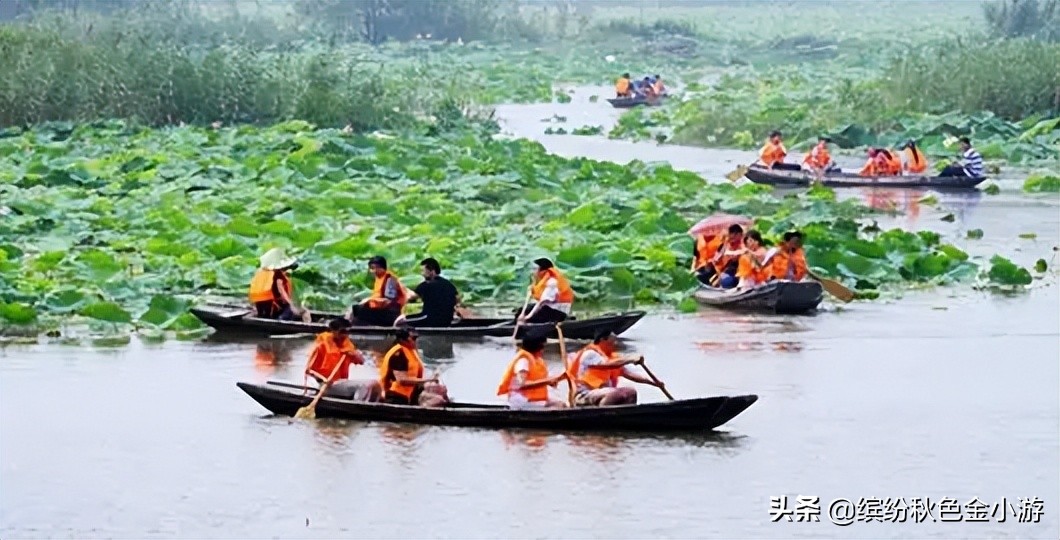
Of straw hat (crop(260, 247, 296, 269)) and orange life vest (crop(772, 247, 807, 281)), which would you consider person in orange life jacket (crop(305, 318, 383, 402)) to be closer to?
straw hat (crop(260, 247, 296, 269))

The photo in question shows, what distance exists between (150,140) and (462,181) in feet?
19.8

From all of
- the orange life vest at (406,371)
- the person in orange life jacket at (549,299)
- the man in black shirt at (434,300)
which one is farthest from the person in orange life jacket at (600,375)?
the man in black shirt at (434,300)

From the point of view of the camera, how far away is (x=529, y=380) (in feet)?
47.5

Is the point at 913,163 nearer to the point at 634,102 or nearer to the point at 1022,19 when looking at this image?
the point at 634,102

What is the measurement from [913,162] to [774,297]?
12.5 m

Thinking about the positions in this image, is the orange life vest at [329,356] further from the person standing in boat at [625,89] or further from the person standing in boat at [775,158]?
the person standing in boat at [625,89]

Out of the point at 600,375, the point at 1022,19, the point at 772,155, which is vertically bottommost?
the point at 600,375

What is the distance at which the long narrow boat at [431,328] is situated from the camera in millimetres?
18172

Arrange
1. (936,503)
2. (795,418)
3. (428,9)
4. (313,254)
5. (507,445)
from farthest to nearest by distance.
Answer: (428,9) < (313,254) < (795,418) < (507,445) < (936,503)

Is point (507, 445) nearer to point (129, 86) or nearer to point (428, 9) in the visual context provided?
point (129, 86)

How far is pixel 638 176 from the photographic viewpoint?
2964cm

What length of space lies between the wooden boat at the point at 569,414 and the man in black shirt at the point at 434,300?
298cm

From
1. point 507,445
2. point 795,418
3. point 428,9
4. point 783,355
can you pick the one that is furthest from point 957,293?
point 428,9

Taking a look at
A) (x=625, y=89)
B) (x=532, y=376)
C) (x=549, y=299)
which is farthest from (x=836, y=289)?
(x=625, y=89)
